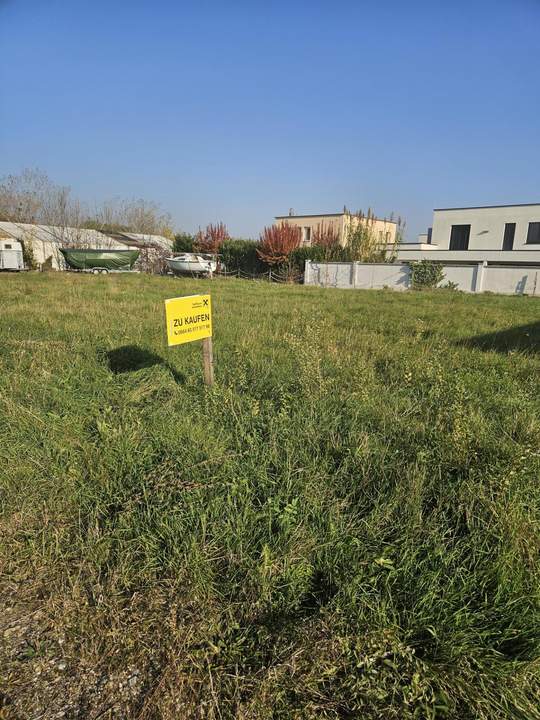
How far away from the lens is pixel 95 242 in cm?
3416

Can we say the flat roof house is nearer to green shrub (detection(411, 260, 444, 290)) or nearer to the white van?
green shrub (detection(411, 260, 444, 290))

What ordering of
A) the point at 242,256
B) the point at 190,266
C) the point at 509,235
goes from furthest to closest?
1. the point at 509,235
2. the point at 242,256
3. the point at 190,266

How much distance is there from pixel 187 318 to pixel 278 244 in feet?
80.9

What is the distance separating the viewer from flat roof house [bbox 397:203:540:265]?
95.2 ft

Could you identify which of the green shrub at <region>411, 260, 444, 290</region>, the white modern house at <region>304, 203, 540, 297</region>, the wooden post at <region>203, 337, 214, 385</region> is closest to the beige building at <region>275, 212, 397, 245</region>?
A: the white modern house at <region>304, 203, 540, 297</region>

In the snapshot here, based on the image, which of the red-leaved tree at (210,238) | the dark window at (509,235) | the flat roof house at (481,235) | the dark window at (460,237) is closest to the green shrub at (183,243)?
the red-leaved tree at (210,238)

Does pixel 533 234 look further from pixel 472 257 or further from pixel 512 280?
→ pixel 512 280

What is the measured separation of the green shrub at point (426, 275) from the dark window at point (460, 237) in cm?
1335

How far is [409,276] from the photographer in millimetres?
22500

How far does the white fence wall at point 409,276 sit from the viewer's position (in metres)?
20.0

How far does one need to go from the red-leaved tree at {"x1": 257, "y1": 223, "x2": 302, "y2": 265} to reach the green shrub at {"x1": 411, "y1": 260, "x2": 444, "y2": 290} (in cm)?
866

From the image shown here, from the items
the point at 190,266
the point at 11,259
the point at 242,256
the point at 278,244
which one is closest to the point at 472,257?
the point at 278,244

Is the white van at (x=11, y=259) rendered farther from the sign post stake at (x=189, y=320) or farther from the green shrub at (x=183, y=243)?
the sign post stake at (x=189, y=320)

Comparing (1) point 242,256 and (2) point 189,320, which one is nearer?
(2) point 189,320
